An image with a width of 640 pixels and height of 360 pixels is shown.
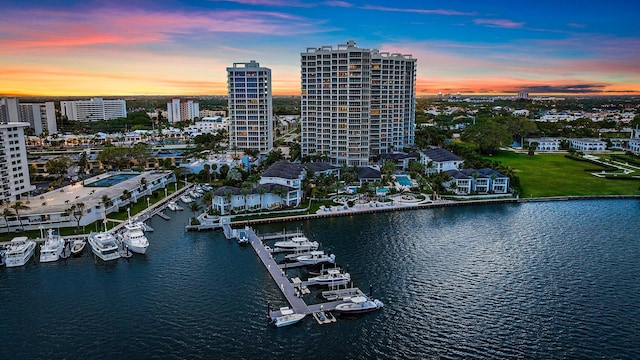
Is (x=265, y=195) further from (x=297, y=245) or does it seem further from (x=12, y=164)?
(x=12, y=164)

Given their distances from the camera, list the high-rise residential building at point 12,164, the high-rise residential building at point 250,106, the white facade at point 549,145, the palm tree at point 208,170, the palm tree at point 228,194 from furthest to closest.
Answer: the white facade at point 549,145
the high-rise residential building at point 250,106
the palm tree at point 208,170
the high-rise residential building at point 12,164
the palm tree at point 228,194

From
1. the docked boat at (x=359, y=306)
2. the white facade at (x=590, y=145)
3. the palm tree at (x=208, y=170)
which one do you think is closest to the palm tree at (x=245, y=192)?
the palm tree at (x=208, y=170)

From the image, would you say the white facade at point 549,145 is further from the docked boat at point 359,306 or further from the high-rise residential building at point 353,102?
the docked boat at point 359,306

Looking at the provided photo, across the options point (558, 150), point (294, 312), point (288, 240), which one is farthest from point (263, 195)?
point (558, 150)

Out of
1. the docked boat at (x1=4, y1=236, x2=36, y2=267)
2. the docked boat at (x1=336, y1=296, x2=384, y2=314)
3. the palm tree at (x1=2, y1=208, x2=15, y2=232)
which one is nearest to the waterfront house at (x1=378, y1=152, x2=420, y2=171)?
the docked boat at (x1=336, y1=296, x2=384, y2=314)

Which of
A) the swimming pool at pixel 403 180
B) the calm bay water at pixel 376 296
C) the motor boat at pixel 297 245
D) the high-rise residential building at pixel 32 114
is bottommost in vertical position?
the calm bay water at pixel 376 296
